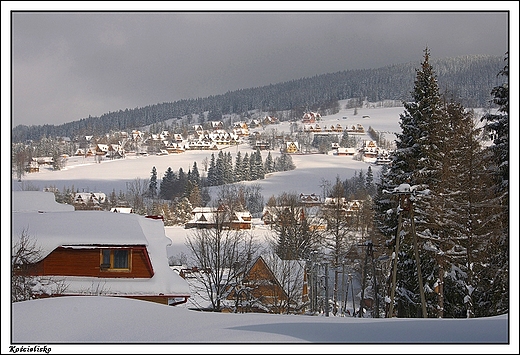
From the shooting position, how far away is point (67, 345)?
6305 millimetres

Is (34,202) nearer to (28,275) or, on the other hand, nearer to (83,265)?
(28,275)

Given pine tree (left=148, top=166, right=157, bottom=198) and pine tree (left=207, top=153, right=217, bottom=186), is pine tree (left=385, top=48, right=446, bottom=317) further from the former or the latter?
pine tree (left=207, top=153, right=217, bottom=186)

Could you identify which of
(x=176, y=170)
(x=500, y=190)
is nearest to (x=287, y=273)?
(x=500, y=190)

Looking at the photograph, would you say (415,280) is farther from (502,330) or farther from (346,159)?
(346,159)

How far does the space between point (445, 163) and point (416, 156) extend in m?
1.25

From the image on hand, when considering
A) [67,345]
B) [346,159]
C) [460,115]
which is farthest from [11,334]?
[346,159]

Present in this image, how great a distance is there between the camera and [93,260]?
60.2 feet

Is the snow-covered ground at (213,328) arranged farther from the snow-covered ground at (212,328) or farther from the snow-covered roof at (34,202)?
the snow-covered roof at (34,202)

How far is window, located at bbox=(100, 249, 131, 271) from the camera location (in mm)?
18516

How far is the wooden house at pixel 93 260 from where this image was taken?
17875mm

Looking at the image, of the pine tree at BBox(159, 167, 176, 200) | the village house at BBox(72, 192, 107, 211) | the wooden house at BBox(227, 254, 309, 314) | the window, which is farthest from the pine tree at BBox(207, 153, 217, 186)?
the window

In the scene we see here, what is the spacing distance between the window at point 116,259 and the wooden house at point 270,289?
26.2ft

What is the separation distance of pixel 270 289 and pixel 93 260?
15.5 metres

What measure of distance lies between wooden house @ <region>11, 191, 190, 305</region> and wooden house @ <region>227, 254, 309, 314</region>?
7.58 metres
